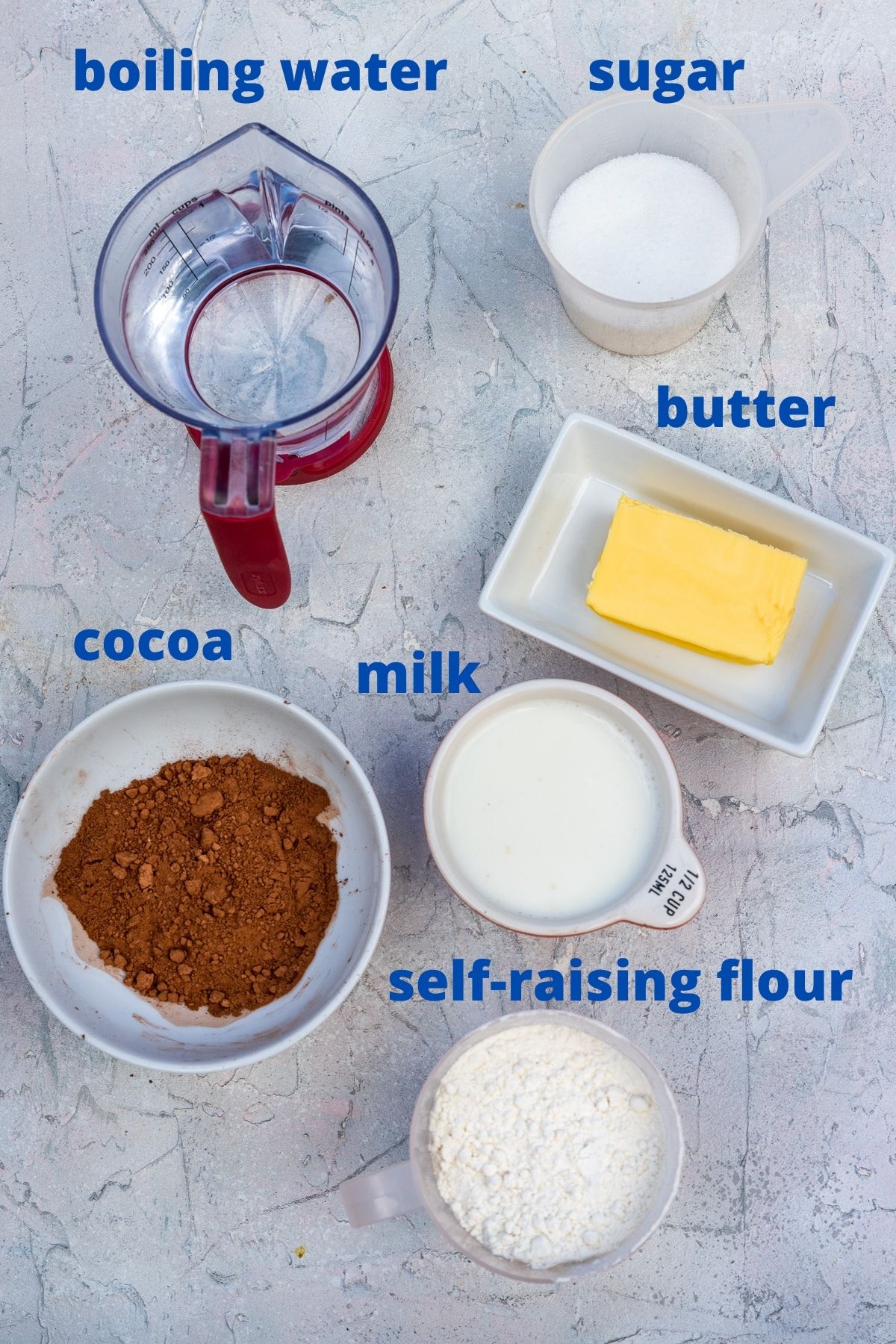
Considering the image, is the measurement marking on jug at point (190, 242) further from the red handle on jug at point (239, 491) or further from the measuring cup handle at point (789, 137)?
the measuring cup handle at point (789, 137)

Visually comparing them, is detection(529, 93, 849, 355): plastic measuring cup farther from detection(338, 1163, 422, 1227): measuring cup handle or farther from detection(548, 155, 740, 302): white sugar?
detection(338, 1163, 422, 1227): measuring cup handle

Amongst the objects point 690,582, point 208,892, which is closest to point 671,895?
point 690,582

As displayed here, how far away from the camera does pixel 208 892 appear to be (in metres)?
0.89

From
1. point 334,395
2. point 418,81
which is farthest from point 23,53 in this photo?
point 334,395

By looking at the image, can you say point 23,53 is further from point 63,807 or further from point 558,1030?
point 558,1030

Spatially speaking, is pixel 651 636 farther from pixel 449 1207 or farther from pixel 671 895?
pixel 449 1207

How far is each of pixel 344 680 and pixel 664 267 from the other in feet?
1.37

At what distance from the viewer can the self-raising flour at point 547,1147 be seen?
0.84 meters

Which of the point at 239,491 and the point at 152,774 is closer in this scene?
the point at 239,491

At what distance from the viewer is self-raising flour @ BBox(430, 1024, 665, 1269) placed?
0.84 m

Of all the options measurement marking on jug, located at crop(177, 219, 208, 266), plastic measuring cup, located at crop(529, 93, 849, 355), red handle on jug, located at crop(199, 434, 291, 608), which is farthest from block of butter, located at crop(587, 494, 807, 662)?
measurement marking on jug, located at crop(177, 219, 208, 266)

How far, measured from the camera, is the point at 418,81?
3.37ft

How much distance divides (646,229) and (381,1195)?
76cm

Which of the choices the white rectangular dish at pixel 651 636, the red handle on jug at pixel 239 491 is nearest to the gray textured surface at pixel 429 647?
the white rectangular dish at pixel 651 636
